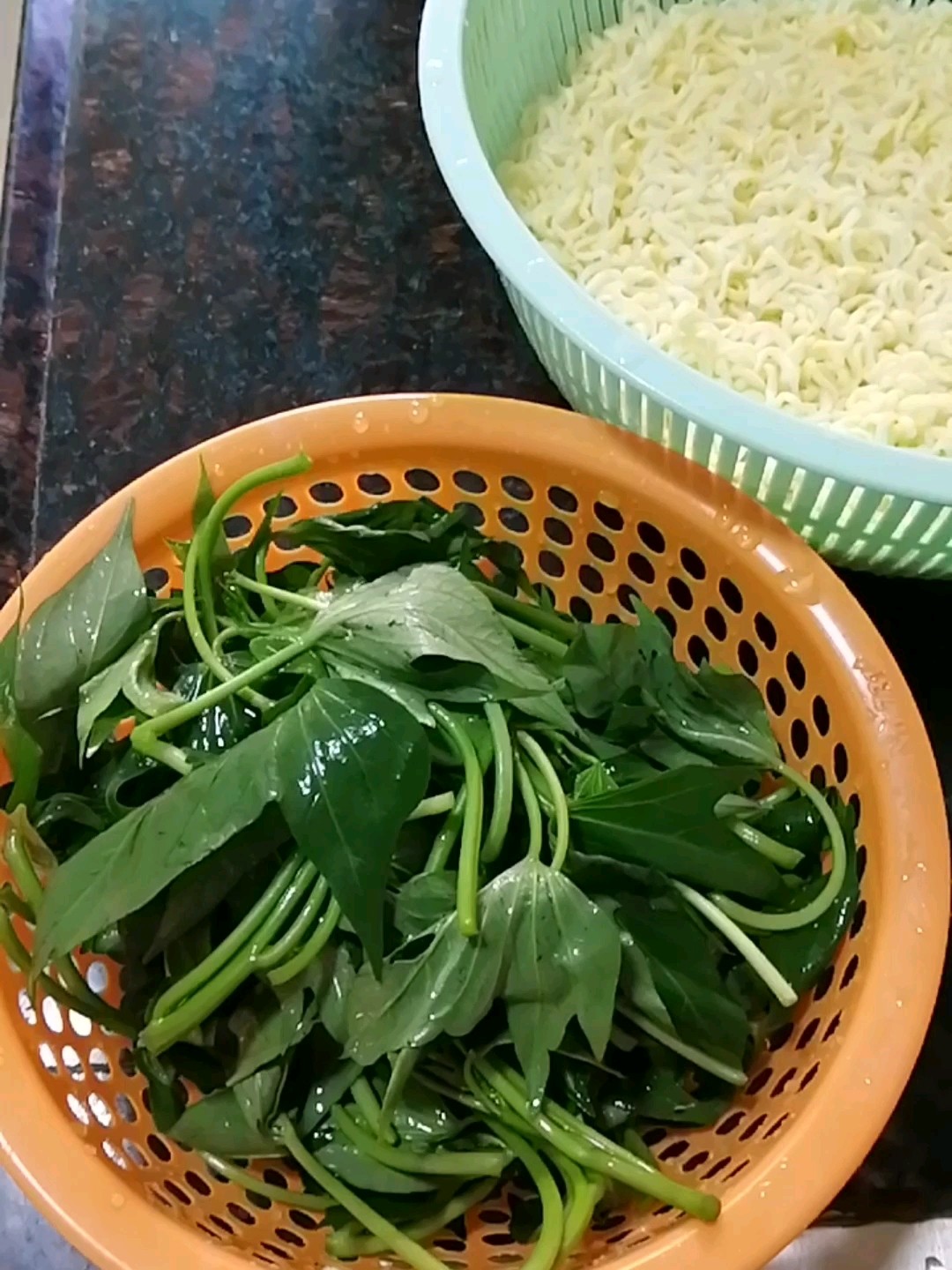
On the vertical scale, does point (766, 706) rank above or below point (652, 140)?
below

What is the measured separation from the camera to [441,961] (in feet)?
1.62

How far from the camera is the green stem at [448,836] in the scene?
1.74 feet

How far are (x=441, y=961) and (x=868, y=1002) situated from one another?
0.53 ft

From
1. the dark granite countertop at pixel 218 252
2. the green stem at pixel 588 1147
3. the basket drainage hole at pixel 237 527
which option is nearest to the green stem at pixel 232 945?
the green stem at pixel 588 1147

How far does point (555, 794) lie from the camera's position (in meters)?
0.53

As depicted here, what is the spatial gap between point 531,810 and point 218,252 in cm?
51

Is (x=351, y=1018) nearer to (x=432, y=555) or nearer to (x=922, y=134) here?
(x=432, y=555)

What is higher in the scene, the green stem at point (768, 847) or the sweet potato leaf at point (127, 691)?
the sweet potato leaf at point (127, 691)

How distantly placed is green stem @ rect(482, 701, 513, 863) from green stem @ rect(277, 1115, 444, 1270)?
0.14m

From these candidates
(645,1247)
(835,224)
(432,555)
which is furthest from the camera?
(835,224)

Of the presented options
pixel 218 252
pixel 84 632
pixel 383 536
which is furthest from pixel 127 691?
pixel 218 252

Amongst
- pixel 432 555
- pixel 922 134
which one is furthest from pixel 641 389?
pixel 922 134

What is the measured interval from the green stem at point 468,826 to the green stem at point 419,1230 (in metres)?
0.13

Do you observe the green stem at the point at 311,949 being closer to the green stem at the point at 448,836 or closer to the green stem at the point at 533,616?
the green stem at the point at 448,836
